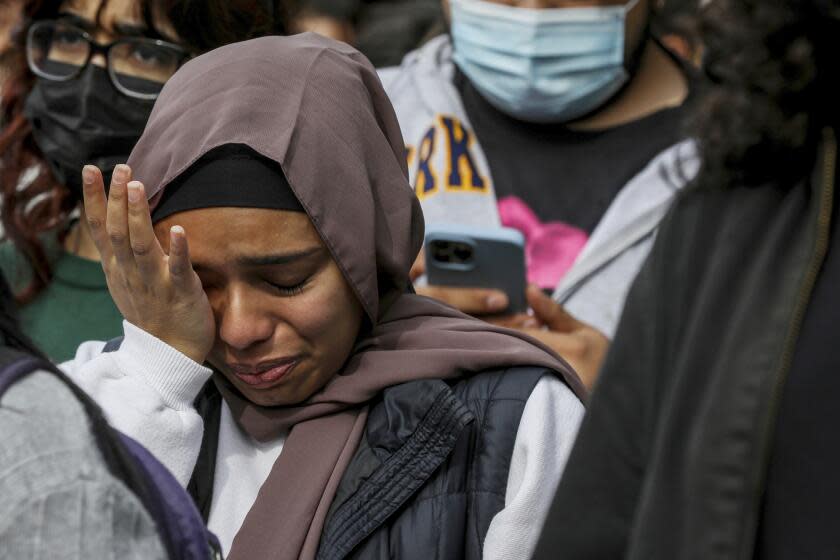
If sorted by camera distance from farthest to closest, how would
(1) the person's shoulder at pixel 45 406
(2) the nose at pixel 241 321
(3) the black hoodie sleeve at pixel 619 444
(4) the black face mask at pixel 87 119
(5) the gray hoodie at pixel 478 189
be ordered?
(5) the gray hoodie at pixel 478 189, (4) the black face mask at pixel 87 119, (2) the nose at pixel 241 321, (3) the black hoodie sleeve at pixel 619 444, (1) the person's shoulder at pixel 45 406

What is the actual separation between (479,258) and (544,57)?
0.90 metres

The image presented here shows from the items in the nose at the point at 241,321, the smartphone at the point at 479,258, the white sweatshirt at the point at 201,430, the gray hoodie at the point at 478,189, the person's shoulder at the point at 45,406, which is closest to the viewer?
the person's shoulder at the point at 45,406

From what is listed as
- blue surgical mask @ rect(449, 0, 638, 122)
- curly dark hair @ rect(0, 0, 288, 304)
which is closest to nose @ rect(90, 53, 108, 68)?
curly dark hair @ rect(0, 0, 288, 304)

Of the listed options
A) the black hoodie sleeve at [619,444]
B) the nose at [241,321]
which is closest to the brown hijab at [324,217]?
the nose at [241,321]

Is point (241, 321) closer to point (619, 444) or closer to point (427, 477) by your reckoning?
point (427, 477)

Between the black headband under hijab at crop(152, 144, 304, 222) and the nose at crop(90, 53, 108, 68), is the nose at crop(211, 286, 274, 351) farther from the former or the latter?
the nose at crop(90, 53, 108, 68)

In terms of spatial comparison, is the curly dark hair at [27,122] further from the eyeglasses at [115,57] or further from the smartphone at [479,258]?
the smartphone at [479,258]

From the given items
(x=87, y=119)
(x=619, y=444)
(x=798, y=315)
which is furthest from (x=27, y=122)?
(x=798, y=315)

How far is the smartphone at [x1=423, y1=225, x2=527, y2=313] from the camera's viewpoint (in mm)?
3312

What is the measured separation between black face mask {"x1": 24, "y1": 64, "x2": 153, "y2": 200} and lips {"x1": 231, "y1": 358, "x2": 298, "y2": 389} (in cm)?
116

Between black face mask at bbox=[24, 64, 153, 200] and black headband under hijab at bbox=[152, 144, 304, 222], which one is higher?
black headband under hijab at bbox=[152, 144, 304, 222]

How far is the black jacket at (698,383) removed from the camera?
1.48 meters

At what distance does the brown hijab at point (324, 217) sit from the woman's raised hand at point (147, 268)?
10cm

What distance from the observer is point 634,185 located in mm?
3738
